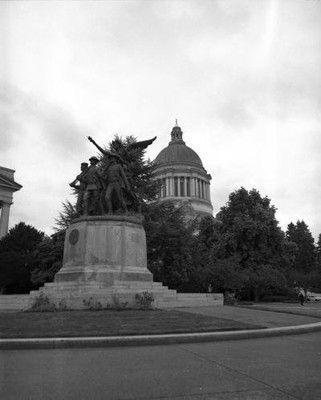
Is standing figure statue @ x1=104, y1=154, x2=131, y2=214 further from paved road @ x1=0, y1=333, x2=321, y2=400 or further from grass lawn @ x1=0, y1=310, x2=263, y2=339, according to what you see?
paved road @ x1=0, y1=333, x2=321, y2=400

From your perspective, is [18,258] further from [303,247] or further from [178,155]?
[178,155]

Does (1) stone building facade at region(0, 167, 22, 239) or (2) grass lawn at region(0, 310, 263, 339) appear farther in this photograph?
(1) stone building facade at region(0, 167, 22, 239)

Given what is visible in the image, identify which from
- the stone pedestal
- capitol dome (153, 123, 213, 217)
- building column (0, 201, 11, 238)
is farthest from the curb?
capitol dome (153, 123, 213, 217)

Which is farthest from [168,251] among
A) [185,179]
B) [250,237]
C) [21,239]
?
[185,179]

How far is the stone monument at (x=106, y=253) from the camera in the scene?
1608 centimetres

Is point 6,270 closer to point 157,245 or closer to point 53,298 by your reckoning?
point 157,245

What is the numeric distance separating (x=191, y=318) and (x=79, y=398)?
7659mm

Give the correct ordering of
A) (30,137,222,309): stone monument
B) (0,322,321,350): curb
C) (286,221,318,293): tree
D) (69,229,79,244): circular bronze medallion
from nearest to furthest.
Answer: (0,322,321,350): curb
(30,137,222,309): stone monument
(69,229,79,244): circular bronze medallion
(286,221,318,293): tree

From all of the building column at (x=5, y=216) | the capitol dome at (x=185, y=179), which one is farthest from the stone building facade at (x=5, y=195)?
the capitol dome at (x=185, y=179)

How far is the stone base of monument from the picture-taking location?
54.8 feet

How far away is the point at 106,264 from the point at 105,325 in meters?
6.91

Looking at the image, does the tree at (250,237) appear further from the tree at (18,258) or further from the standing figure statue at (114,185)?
the standing figure statue at (114,185)

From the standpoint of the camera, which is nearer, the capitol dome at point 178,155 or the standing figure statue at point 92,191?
the standing figure statue at point 92,191

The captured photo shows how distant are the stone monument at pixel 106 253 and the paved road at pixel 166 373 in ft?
24.4
